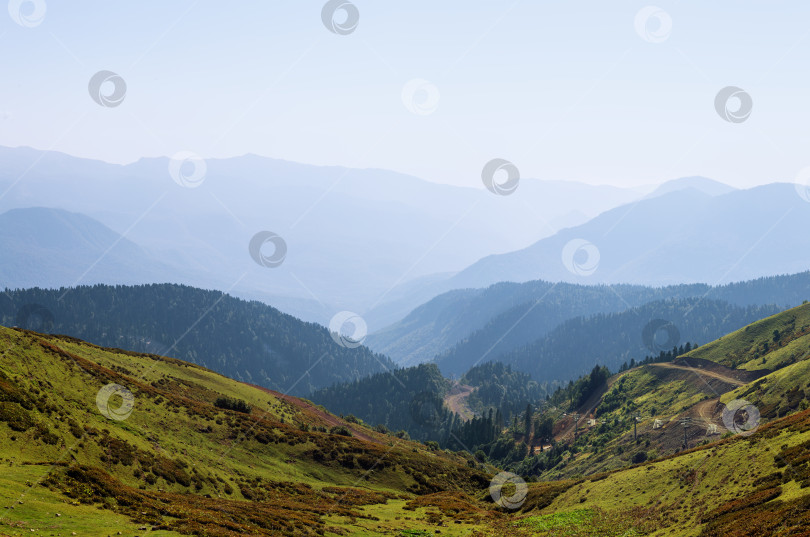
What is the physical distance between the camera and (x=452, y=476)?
85.7m

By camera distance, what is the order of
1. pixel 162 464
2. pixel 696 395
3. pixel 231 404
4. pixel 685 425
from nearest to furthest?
pixel 162 464 → pixel 231 404 → pixel 685 425 → pixel 696 395

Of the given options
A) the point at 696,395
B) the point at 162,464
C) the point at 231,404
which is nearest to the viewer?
the point at 162,464

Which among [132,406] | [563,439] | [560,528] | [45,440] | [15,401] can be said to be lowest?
[560,528]

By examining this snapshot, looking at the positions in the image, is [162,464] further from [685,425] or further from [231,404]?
[685,425]

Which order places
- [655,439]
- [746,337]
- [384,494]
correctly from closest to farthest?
[384,494]
[655,439]
[746,337]

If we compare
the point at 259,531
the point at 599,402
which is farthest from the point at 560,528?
the point at 599,402

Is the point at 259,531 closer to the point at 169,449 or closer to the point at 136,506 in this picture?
the point at 136,506

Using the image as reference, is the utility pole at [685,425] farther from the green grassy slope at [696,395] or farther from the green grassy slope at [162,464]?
the green grassy slope at [162,464]

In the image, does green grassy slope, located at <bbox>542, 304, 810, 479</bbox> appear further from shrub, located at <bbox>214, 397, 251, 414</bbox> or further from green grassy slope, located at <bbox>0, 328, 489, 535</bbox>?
shrub, located at <bbox>214, 397, 251, 414</bbox>

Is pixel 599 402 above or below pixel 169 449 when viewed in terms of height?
above

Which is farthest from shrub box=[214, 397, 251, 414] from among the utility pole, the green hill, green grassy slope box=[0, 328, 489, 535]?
the utility pole

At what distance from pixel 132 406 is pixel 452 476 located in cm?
4773

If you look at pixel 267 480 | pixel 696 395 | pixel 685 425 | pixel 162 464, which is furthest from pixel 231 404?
pixel 696 395

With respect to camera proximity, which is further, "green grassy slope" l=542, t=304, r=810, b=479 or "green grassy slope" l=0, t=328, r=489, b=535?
"green grassy slope" l=542, t=304, r=810, b=479
